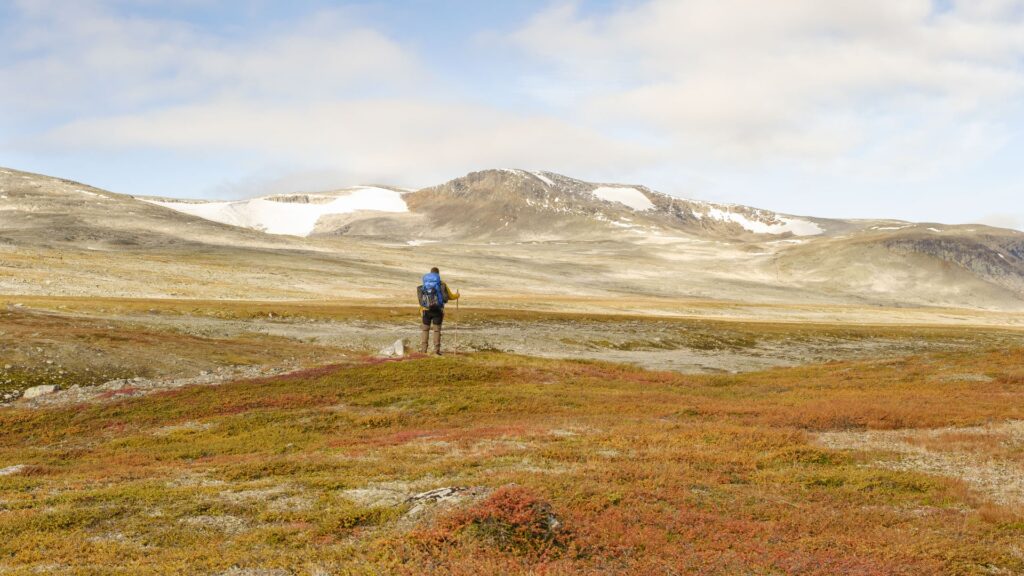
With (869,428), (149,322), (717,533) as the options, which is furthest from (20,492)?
(149,322)

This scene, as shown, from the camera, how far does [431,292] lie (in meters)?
35.8

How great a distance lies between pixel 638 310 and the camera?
117 meters

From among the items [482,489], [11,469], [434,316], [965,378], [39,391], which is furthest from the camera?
[965,378]

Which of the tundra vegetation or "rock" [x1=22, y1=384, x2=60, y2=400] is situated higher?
the tundra vegetation

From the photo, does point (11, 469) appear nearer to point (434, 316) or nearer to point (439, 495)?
point (439, 495)

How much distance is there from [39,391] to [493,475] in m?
23.5

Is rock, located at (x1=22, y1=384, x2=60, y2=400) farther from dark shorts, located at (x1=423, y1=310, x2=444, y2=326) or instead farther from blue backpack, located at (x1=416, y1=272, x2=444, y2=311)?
dark shorts, located at (x1=423, y1=310, x2=444, y2=326)

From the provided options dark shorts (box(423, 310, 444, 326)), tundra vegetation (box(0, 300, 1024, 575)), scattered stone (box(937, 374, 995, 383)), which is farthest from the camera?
scattered stone (box(937, 374, 995, 383))

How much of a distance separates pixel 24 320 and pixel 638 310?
90.5m

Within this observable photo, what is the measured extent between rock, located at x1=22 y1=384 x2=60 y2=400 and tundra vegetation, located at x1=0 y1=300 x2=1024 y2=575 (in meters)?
1.09

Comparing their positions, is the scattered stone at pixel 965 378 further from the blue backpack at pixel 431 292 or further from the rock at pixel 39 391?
the rock at pixel 39 391

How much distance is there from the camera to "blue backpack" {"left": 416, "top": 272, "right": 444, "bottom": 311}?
35688mm

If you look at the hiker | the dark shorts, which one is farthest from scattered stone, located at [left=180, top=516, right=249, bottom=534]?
the dark shorts

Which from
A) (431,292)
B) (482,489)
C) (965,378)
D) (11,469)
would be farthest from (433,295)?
(965,378)
